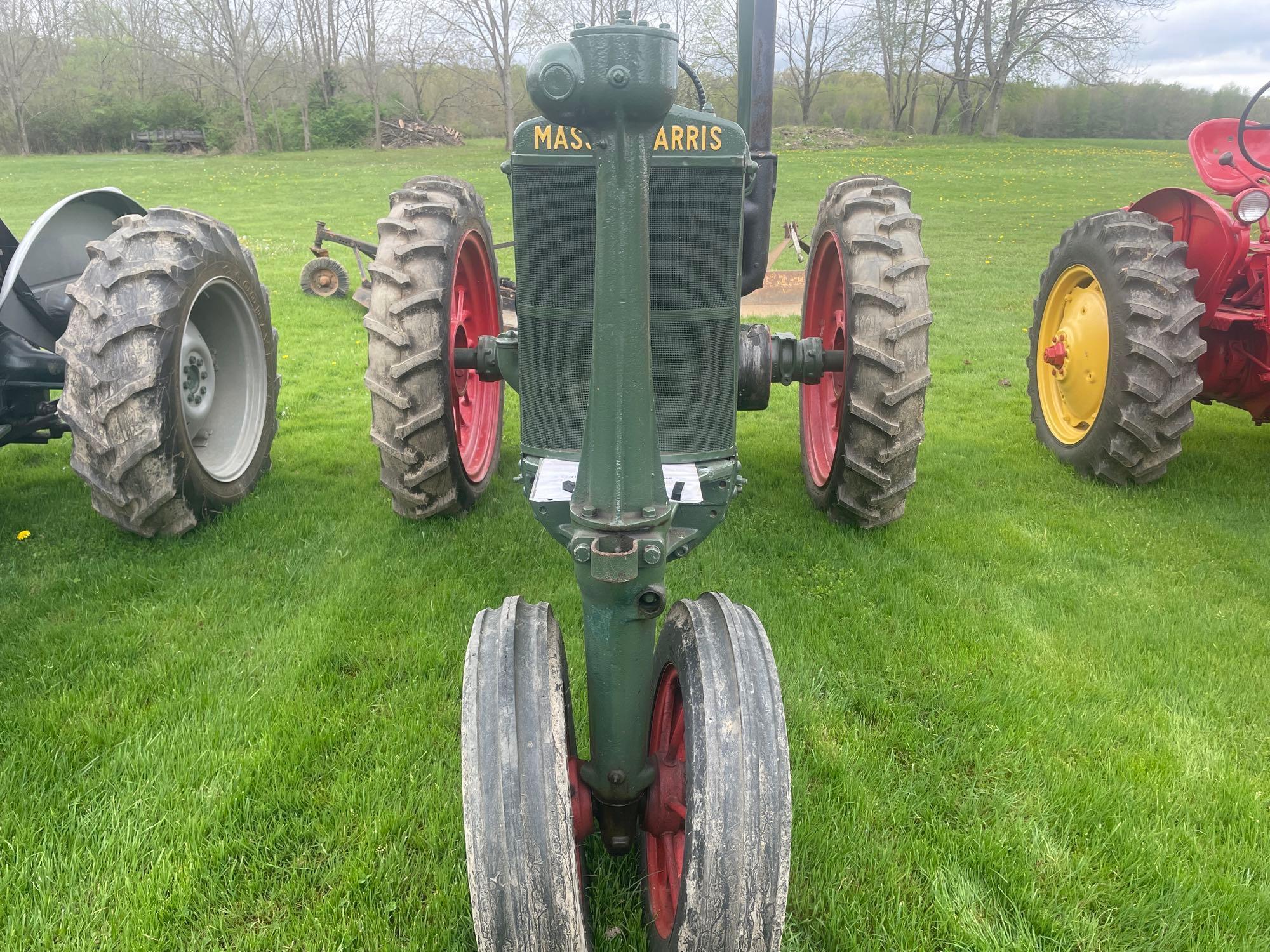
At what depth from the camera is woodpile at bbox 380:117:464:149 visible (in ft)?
127

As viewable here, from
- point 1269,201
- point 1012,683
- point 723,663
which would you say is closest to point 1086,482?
point 1269,201

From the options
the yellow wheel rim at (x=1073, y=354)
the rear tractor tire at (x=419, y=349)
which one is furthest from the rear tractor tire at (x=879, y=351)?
the rear tractor tire at (x=419, y=349)

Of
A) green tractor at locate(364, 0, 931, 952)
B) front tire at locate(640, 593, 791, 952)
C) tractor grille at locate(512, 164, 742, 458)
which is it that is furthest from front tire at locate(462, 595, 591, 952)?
tractor grille at locate(512, 164, 742, 458)

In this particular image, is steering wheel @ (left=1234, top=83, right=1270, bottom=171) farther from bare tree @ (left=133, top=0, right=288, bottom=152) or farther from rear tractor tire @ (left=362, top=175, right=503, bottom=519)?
bare tree @ (left=133, top=0, right=288, bottom=152)

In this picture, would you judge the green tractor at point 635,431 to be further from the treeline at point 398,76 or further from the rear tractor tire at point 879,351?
the treeline at point 398,76

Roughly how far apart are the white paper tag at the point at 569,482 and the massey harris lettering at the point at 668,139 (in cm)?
100

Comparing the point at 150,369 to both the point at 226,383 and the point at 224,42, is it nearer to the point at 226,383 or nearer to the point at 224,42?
the point at 226,383

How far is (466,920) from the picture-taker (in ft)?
6.84

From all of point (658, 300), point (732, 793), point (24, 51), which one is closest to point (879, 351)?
point (658, 300)

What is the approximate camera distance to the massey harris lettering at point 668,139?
8.79 feet

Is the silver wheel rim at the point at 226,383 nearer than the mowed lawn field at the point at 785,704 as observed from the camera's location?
No

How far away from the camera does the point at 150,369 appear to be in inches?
132

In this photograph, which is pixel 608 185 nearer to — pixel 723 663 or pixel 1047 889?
pixel 723 663

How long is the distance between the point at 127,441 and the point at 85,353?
0.37 meters
